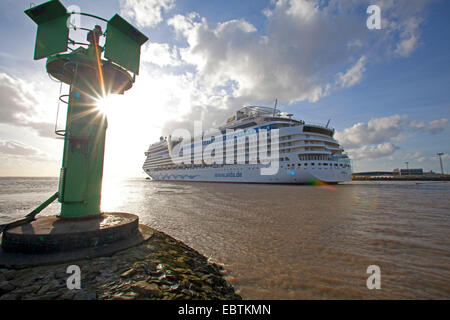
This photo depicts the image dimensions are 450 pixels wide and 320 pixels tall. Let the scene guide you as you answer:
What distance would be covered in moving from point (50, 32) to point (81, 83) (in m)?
1.15

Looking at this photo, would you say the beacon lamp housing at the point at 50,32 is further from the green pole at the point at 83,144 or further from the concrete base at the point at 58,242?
the concrete base at the point at 58,242

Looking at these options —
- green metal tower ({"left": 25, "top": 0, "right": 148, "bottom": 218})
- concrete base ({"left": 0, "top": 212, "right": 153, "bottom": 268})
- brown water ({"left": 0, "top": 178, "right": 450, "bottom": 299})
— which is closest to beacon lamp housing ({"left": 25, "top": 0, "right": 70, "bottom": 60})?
green metal tower ({"left": 25, "top": 0, "right": 148, "bottom": 218})

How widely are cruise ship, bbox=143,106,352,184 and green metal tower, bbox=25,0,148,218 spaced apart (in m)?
28.3

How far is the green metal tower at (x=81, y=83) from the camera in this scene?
4008mm

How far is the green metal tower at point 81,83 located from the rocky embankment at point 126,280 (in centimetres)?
176

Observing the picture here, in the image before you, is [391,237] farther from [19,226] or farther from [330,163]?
[330,163]

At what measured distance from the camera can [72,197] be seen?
4.00m

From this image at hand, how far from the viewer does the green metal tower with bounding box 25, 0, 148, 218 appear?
13.1ft

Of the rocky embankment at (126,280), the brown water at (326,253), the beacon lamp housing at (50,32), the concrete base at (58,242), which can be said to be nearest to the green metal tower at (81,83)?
the beacon lamp housing at (50,32)

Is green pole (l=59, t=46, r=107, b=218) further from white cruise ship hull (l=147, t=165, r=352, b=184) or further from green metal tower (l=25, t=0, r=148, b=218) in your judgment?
white cruise ship hull (l=147, t=165, r=352, b=184)

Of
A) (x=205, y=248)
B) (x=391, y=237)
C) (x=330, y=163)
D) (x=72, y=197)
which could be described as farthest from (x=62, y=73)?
(x=330, y=163)

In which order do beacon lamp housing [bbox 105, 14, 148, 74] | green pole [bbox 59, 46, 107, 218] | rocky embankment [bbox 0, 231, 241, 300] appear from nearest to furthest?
rocky embankment [bbox 0, 231, 241, 300] → green pole [bbox 59, 46, 107, 218] → beacon lamp housing [bbox 105, 14, 148, 74]

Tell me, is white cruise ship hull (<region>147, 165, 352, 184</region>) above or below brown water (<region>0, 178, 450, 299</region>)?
above
